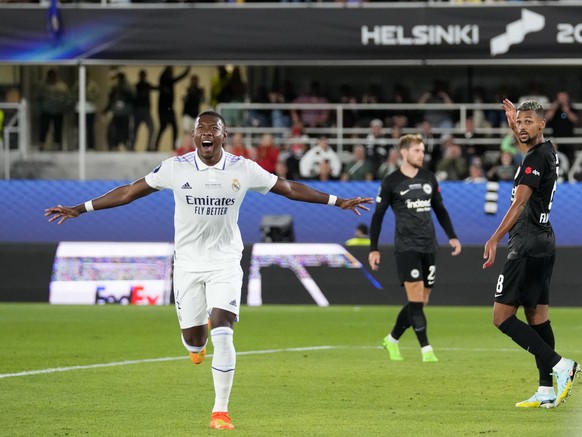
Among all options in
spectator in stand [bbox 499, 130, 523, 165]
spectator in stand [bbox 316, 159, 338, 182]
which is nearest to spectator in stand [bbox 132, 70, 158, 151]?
spectator in stand [bbox 316, 159, 338, 182]

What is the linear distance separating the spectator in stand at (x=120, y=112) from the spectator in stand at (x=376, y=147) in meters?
5.28

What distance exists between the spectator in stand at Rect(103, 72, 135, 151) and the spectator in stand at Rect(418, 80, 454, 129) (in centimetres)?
593

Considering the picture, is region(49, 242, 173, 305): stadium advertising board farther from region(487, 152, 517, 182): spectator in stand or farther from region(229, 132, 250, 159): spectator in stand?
region(487, 152, 517, 182): spectator in stand

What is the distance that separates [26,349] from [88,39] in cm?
1175

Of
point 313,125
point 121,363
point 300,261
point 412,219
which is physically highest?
point 313,125

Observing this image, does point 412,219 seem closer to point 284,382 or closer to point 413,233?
point 413,233

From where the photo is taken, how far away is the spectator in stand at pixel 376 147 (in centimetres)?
2516

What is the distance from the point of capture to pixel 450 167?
974 inches

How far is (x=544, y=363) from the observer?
10039 millimetres

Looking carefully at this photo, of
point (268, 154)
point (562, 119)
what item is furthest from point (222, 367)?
point (562, 119)

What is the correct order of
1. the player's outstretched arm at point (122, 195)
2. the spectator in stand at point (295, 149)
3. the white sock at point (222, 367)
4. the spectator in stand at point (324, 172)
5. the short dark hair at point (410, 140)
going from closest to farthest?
the white sock at point (222, 367)
the player's outstretched arm at point (122, 195)
the short dark hair at point (410, 140)
the spectator in stand at point (324, 172)
the spectator in stand at point (295, 149)

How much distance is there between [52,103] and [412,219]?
15.4 m

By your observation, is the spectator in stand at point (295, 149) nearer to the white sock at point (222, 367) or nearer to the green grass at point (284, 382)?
the green grass at point (284, 382)

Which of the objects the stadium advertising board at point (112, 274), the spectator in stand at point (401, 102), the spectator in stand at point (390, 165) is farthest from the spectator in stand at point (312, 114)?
the stadium advertising board at point (112, 274)
